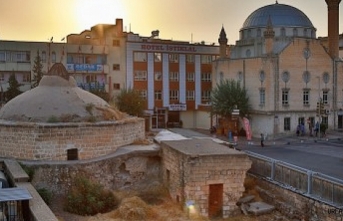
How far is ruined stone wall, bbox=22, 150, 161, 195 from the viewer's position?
16.7m

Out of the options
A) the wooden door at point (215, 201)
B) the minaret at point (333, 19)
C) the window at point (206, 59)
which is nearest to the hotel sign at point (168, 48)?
the window at point (206, 59)

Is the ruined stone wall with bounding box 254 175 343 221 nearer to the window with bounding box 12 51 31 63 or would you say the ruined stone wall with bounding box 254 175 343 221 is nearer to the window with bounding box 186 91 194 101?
the window with bounding box 186 91 194 101

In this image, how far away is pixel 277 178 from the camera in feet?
54.7

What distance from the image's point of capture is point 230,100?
34.9 meters

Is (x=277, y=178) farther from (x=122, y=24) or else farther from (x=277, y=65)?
(x=122, y=24)

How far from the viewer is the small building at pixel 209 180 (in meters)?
15.4

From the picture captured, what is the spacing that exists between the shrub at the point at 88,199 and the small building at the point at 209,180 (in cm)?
238

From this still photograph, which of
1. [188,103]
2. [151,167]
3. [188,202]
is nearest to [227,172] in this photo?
[188,202]

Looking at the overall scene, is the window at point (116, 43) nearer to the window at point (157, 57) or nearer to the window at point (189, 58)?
the window at point (157, 57)

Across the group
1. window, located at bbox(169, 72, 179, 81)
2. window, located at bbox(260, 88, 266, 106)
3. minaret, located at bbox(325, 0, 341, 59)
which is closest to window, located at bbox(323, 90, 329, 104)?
minaret, located at bbox(325, 0, 341, 59)

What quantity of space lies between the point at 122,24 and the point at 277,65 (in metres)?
15.3

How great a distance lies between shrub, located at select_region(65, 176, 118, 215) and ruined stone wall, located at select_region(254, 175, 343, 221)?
17.5ft

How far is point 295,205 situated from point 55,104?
33.4 ft

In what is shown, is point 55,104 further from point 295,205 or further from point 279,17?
point 279,17
